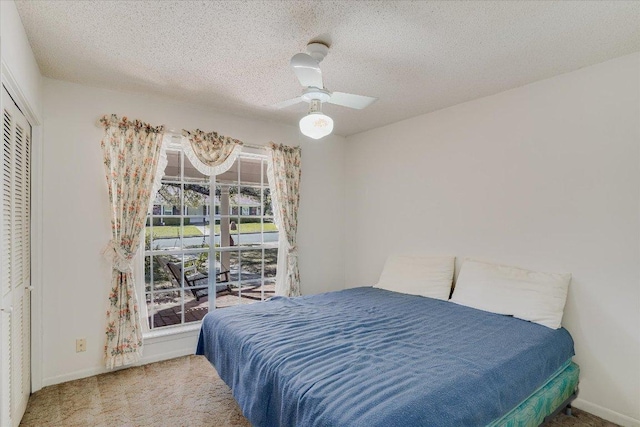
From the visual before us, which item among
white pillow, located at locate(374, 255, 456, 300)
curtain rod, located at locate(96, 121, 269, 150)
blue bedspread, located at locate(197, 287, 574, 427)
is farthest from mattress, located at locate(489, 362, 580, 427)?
curtain rod, located at locate(96, 121, 269, 150)

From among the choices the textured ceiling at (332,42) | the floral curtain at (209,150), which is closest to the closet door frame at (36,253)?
the textured ceiling at (332,42)

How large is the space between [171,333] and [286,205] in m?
1.78

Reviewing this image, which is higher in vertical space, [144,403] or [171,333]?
[171,333]

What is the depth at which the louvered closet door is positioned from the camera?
186cm

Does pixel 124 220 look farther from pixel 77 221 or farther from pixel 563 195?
pixel 563 195

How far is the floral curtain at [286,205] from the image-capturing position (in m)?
3.85

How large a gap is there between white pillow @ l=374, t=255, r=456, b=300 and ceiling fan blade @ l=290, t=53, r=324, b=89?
7.12 ft

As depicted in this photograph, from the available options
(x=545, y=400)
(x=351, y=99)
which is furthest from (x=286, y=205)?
(x=545, y=400)

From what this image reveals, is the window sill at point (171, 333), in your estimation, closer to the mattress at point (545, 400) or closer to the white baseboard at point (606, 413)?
the mattress at point (545, 400)

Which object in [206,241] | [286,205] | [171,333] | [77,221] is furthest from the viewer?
[286,205]

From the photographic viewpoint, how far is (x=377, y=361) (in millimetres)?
1775

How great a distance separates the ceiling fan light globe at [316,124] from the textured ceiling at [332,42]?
49 centimetres

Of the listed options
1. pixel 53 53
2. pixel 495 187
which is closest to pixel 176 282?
pixel 53 53

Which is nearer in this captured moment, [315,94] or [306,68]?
[306,68]
